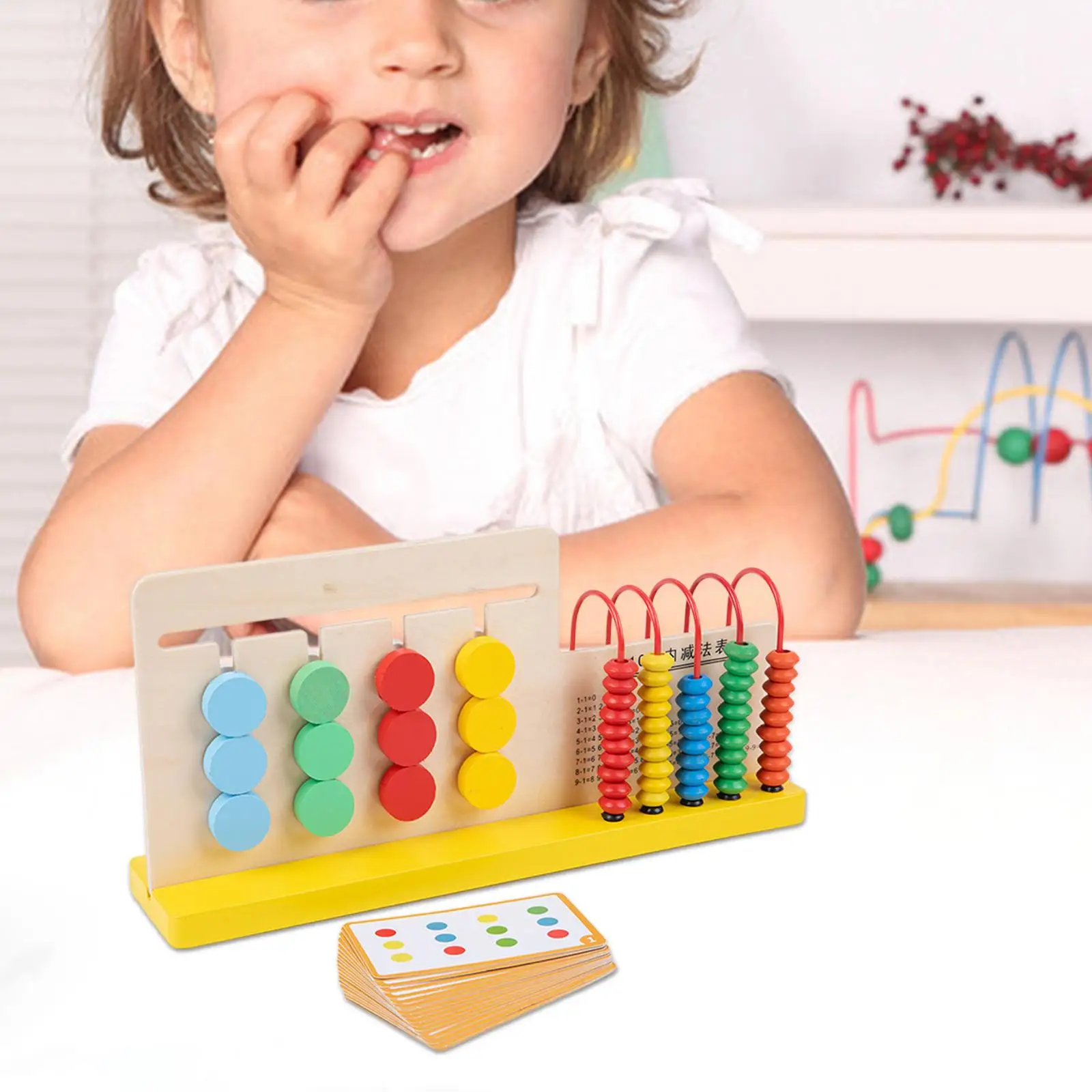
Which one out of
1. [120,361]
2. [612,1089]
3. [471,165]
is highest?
[471,165]

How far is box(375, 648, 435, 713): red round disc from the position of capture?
58cm

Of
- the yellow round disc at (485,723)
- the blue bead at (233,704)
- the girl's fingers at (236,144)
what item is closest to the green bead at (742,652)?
the yellow round disc at (485,723)

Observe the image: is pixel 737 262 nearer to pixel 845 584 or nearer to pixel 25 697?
pixel 845 584

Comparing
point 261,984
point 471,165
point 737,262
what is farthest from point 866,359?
point 261,984

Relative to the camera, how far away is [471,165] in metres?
1.01

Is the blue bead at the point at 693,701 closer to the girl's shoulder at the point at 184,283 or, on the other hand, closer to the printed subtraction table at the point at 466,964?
the printed subtraction table at the point at 466,964

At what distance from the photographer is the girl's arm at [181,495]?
3.03 feet

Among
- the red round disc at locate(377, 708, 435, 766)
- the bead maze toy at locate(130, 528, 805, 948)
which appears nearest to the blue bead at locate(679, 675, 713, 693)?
the bead maze toy at locate(130, 528, 805, 948)

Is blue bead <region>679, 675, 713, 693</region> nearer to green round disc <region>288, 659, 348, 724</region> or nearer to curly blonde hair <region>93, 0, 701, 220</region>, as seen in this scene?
green round disc <region>288, 659, 348, 724</region>

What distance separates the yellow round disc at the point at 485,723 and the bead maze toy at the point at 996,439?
1.96 m

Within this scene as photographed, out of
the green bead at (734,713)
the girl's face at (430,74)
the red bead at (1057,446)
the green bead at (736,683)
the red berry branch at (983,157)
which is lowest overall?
the red bead at (1057,446)

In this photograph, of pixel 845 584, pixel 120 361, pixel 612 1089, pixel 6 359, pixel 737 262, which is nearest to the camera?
pixel 612 1089

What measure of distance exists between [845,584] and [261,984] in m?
0.52

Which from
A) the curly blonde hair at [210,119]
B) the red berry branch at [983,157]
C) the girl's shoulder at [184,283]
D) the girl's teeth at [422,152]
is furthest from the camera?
the red berry branch at [983,157]
